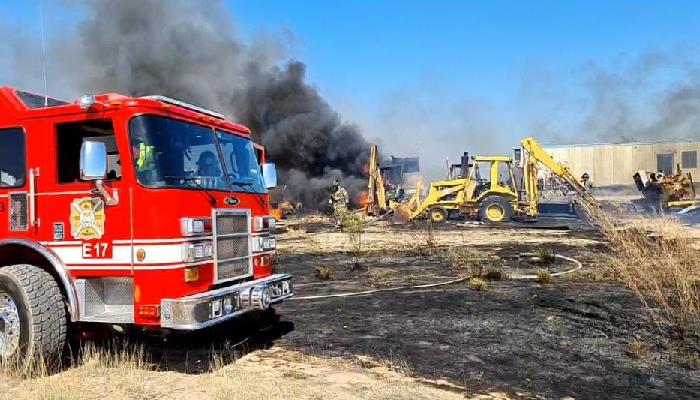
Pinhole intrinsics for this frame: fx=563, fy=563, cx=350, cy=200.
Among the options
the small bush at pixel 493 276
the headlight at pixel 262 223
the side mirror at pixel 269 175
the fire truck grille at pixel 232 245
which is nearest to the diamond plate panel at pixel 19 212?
the fire truck grille at pixel 232 245

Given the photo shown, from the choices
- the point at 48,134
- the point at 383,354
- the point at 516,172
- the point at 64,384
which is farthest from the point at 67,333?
the point at 516,172

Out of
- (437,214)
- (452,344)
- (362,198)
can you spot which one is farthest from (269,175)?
(362,198)

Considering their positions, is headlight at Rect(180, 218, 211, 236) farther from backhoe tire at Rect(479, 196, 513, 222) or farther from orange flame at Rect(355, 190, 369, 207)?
orange flame at Rect(355, 190, 369, 207)

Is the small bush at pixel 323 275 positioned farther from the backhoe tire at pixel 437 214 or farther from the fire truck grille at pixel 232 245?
the backhoe tire at pixel 437 214

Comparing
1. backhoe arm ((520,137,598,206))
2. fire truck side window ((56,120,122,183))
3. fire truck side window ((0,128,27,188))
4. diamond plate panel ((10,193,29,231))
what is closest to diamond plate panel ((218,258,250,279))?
fire truck side window ((56,120,122,183))

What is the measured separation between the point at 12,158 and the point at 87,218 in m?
1.04

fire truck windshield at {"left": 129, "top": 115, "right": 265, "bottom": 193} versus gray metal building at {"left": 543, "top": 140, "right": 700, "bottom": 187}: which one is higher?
gray metal building at {"left": 543, "top": 140, "right": 700, "bottom": 187}

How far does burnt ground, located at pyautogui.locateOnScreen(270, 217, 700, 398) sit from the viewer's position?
4.62 metres

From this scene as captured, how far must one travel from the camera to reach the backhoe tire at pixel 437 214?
2330 cm

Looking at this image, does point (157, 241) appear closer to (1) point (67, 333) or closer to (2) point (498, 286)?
(1) point (67, 333)

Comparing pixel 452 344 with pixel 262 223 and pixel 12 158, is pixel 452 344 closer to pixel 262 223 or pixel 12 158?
pixel 262 223

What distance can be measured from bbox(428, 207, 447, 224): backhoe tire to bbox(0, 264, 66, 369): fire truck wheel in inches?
762

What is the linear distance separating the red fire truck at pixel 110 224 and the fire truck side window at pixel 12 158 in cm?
1

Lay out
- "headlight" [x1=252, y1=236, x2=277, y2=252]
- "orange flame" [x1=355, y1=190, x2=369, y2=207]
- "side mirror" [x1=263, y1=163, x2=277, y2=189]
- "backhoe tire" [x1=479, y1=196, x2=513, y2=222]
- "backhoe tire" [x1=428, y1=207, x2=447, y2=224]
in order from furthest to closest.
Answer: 1. "orange flame" [x1=355, y1=190, x2=369, y2=207]
2. "backhoe tire" [x1=428, y1=207, x2=447, y2=224]
3. "backhoe tire" [x1=479, y1=196, x2=513, y2=222]
4. "side mirror" [x1=263, y1=163, x2=277, y2=189]
5. "headlight" [x1=252, y1=236, x2=277, y2=252]
